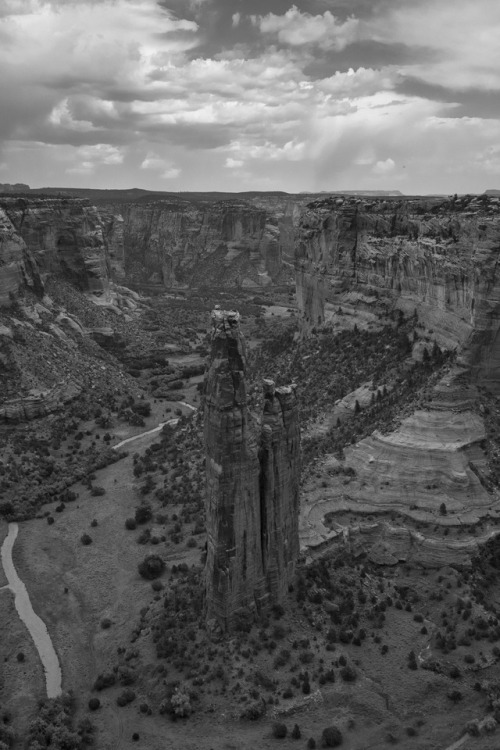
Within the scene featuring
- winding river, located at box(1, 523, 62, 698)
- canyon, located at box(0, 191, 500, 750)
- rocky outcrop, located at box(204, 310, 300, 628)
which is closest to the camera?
rocky outcrop, located at box(204, 310, 300, 628)

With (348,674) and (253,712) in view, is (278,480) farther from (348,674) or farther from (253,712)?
(253,712)

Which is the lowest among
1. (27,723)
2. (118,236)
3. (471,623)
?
(27,723)

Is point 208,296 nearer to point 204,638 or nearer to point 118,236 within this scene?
point 118,236

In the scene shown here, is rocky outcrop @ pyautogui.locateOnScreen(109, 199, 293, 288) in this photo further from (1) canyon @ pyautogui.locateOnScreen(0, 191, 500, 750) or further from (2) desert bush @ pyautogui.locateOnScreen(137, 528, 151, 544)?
(2) desert bush @ pyautogui.locateOnScreen(137, 528, 151, 544)

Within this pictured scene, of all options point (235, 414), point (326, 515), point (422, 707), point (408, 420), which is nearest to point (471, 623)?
point (422, 707)

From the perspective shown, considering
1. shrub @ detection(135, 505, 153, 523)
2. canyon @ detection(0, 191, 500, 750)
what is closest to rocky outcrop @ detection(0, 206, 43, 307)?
canyon @ detection(0, 191, 500, 750)

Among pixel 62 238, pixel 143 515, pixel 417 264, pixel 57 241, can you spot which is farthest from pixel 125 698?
pixel 62 238

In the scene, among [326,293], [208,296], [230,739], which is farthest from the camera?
[208,296]
